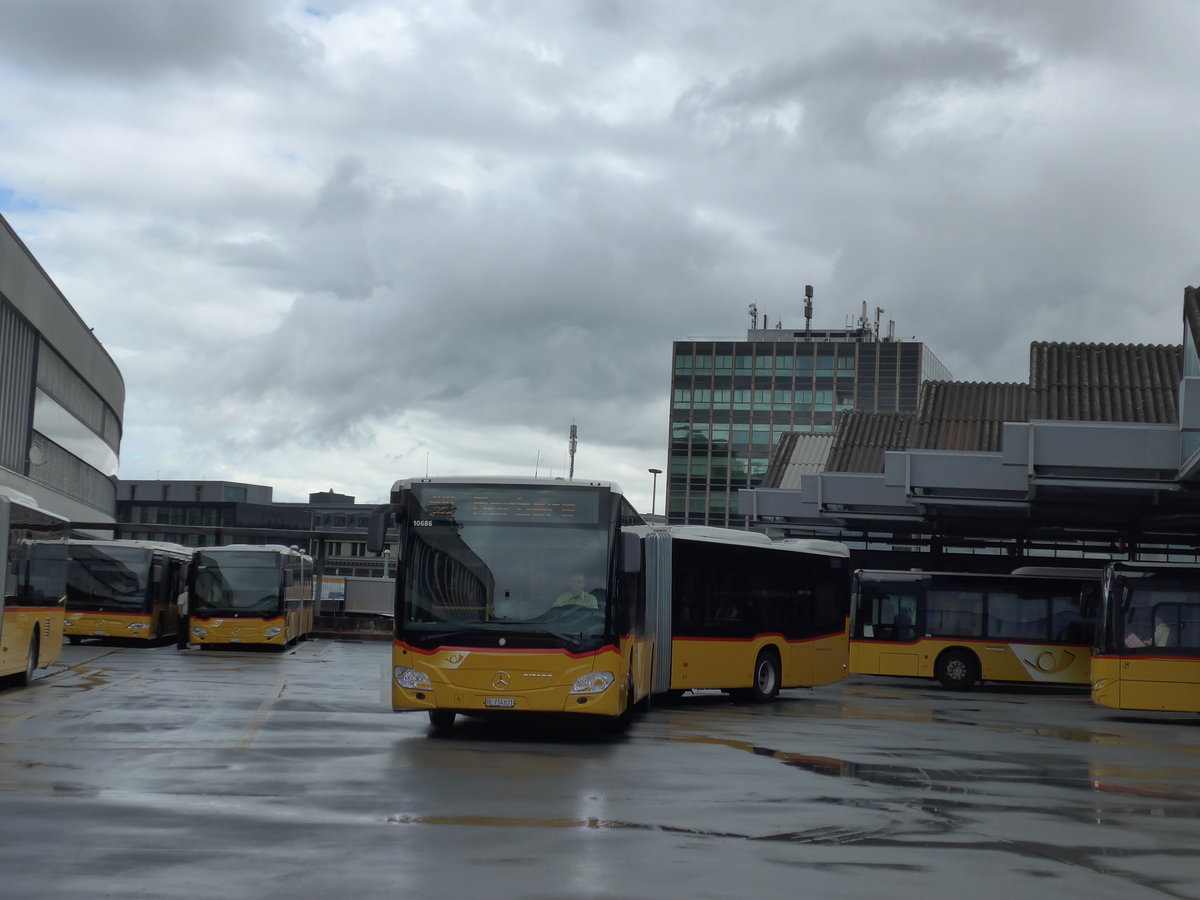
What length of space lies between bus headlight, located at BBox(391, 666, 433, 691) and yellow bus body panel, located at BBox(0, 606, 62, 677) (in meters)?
6.89

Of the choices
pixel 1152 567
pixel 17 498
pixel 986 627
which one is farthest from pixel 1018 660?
pixel 17 498

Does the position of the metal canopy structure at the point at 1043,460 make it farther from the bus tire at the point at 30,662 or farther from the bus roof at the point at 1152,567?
the bus tire at the point at 30,662

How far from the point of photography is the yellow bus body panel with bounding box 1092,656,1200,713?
25.3 meters

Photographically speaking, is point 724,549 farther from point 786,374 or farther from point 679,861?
point 786,374

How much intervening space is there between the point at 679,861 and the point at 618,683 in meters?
8.42

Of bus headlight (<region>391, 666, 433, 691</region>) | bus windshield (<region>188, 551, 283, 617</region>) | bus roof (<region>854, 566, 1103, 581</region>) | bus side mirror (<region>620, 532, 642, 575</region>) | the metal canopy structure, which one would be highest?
the metal canopy structure

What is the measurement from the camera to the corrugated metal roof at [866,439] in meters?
42.5

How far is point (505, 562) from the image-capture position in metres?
17.2

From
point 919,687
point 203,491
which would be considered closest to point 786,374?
point 203,491


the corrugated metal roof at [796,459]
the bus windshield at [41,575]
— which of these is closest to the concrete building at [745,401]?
the corrugated metal roof at [796,459]

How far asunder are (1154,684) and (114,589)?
2718 cm

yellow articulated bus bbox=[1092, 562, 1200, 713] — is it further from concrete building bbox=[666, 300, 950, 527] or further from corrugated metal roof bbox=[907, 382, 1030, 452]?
concrete building bbox=[666, 300, 950, 527]

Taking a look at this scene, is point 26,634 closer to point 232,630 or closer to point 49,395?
point 232,630

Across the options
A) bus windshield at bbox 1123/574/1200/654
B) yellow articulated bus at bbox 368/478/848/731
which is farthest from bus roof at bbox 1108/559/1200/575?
yellow articulated bus at bbox 368/478/848/731
